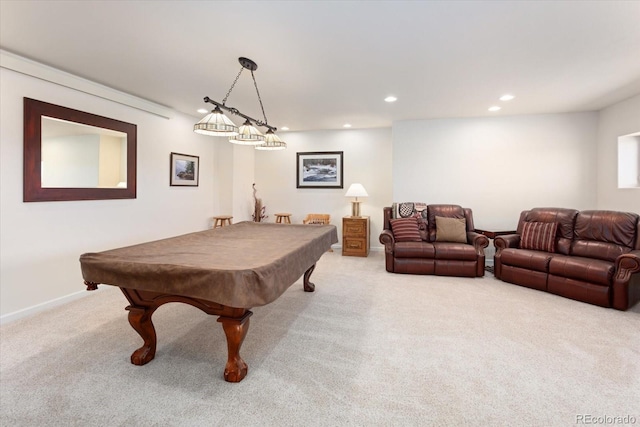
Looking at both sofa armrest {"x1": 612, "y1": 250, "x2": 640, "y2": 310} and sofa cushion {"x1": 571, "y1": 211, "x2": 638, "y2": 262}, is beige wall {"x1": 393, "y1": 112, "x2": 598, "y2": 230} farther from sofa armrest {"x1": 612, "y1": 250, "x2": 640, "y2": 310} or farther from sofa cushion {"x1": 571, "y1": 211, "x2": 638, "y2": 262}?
sofa armrest {"x1": 612, "y1": 250, "x2": 640, "y2": 310}

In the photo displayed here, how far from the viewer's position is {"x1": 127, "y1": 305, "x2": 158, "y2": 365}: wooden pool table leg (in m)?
1.91

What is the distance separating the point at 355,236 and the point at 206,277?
4094 mm

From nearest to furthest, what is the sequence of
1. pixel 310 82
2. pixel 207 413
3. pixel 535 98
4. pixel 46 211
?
1. pixel 207 413
2. pixel 46 211
3. pixel 310 82
4. pixel 535 98

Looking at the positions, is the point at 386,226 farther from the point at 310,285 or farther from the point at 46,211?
the point at 46,211

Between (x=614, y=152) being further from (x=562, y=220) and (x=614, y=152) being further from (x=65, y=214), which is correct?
(x=65, y=214)

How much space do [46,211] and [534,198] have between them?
270 inches

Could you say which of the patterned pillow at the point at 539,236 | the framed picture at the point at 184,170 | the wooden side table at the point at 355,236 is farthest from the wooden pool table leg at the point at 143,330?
the patterned pillow at the point at 539,236

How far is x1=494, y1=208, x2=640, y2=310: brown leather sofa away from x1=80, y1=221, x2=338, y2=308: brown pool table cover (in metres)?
3.05

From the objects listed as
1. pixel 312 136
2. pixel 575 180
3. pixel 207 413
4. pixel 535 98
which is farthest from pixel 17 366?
pixel 575 180

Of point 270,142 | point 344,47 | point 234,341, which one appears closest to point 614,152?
point 344,47

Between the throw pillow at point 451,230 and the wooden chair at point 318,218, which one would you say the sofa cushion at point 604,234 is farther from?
the wooden chair at point 318,218

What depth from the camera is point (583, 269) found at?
10.0 ft

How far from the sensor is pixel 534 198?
472 centimetres

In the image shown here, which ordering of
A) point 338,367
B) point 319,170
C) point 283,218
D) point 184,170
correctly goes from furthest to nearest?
point 283,218
point 319,170
point 184,170
point 338,367
